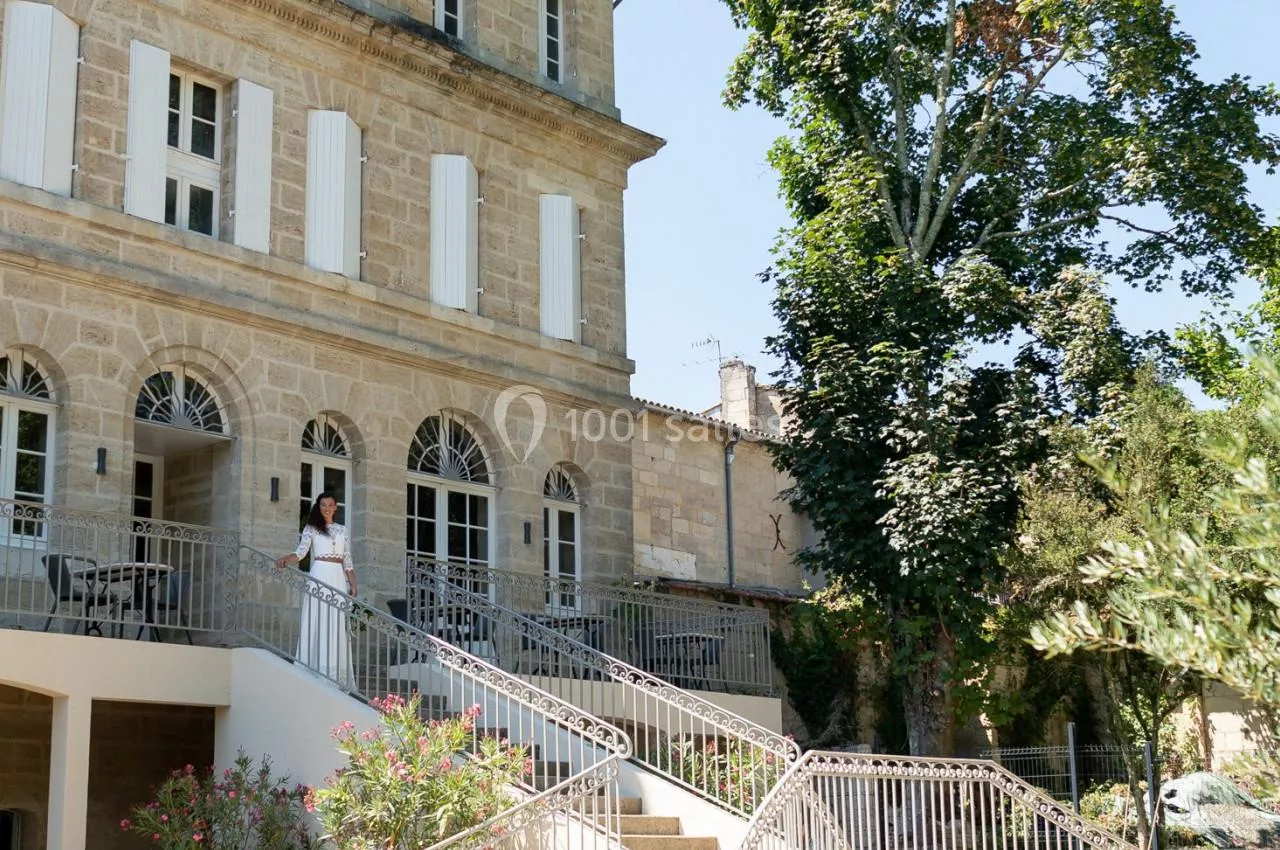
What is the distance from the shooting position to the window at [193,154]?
14.6m

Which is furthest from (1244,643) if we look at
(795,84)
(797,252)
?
(795,84)

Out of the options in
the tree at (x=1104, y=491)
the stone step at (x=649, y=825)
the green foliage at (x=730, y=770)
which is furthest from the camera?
the tree at (x=1104, y=491)

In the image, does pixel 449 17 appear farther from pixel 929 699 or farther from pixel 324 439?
pixel 929 699

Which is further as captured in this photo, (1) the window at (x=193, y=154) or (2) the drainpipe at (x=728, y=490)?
(2) the drainpipe at (x=728, y=490)

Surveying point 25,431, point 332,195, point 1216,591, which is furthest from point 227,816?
point 1216,591

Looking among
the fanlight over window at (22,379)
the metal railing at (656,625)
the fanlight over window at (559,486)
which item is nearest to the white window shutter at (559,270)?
the fanlight over window at (559,486)

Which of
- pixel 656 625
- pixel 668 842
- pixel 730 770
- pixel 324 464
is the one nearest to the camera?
pixel 668 842

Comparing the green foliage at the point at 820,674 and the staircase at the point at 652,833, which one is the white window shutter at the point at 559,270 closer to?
the green foliage at the point at 820,674

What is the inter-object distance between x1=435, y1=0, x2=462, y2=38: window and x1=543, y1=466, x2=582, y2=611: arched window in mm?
5013

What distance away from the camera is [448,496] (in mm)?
16562

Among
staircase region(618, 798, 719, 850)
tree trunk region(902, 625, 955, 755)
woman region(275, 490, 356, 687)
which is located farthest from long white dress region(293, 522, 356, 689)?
tree trunk region(902, 625, 955, 755)

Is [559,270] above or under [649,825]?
above

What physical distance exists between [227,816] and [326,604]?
6.68 ft

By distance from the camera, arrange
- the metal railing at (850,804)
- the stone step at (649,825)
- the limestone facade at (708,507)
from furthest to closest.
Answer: the limestone facade at (708,507)
the stone step at (649,825)
the metal railing at (850,804)
